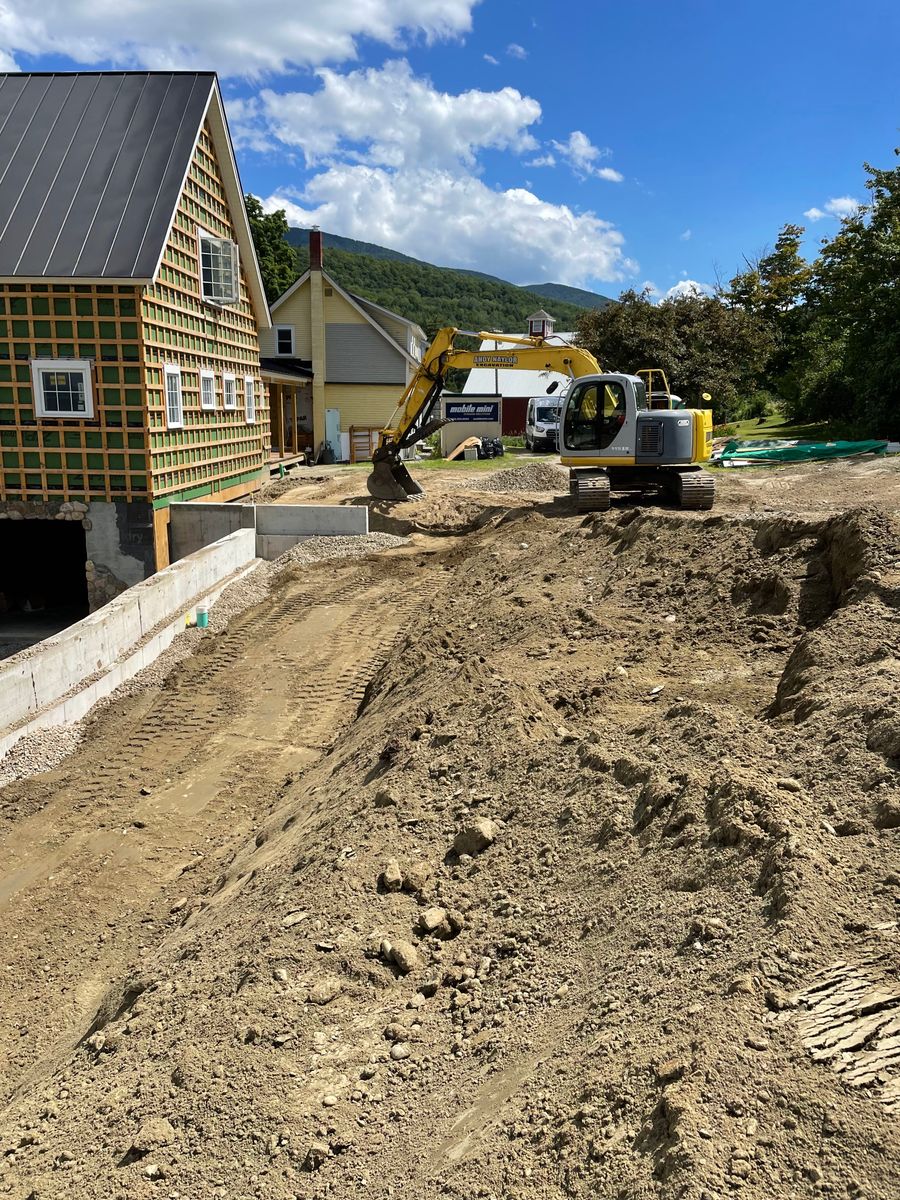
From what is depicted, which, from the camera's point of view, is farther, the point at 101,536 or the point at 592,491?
the point at 592,491

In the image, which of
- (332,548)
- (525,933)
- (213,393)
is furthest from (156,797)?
(213,393)

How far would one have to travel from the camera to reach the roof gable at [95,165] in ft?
49.2

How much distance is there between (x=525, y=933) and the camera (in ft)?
14.3

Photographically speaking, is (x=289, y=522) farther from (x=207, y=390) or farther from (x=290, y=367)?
(x=290, y=367)

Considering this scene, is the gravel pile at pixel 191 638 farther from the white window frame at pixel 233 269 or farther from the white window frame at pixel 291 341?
the white window frame at pixel 291 341

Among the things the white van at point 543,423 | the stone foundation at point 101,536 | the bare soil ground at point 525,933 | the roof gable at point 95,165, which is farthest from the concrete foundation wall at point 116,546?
the white van at point 543,423

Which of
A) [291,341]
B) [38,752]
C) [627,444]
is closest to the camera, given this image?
[38,752]

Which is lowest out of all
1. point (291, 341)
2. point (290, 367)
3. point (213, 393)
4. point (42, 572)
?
point (42, 572)

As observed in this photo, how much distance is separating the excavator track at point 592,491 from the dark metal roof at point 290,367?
15492mm

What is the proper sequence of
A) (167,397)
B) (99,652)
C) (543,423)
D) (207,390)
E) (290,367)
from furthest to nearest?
1. (543,423)
2. (290,367)
3. (207,390)
4. (167,397)
5. (99,652)

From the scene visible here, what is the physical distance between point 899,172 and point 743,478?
52.6 feet

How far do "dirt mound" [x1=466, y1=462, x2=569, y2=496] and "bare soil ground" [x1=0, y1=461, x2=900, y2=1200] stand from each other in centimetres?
1545

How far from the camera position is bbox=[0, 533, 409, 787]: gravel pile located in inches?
391

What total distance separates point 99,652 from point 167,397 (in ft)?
20.3
